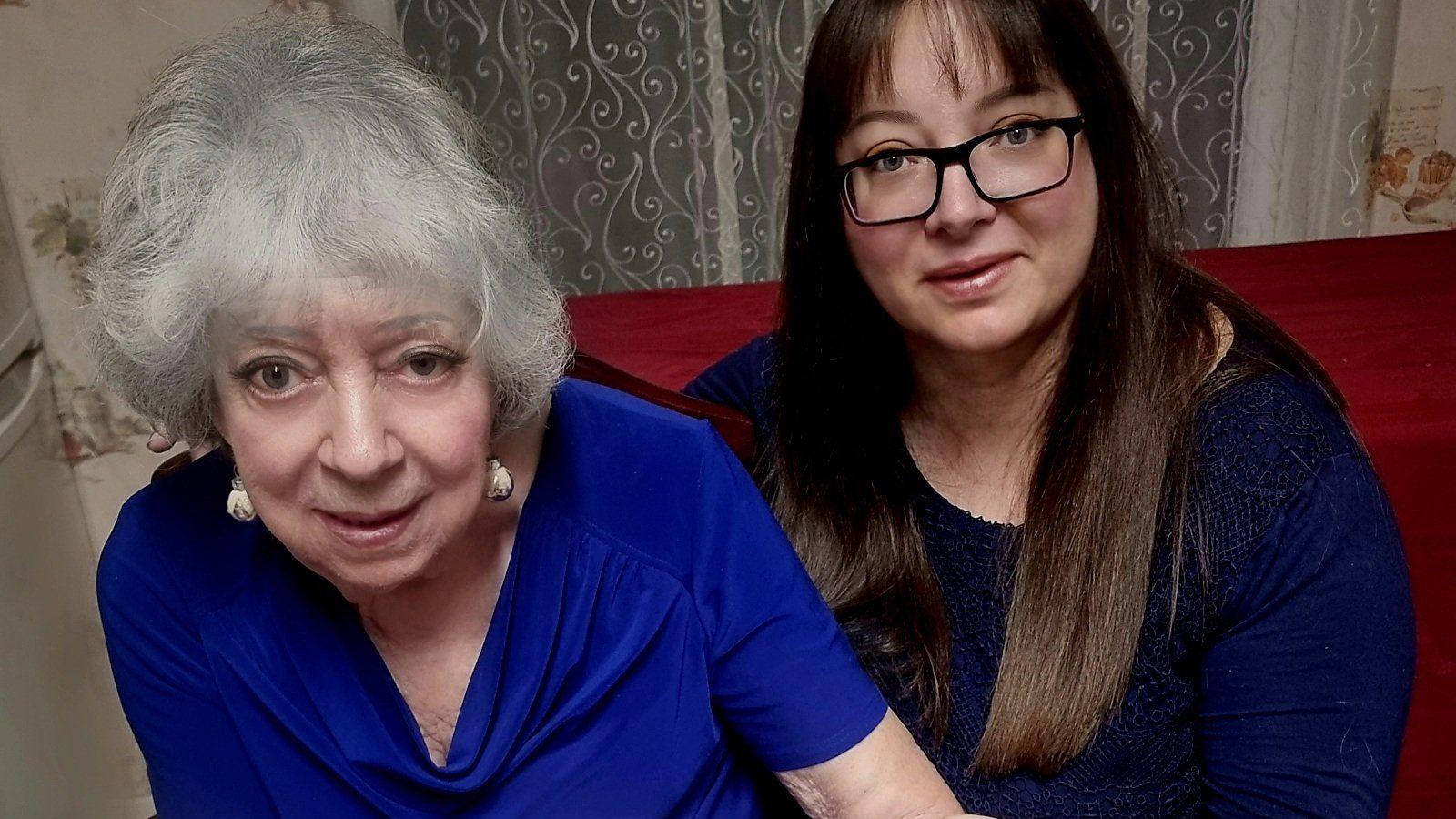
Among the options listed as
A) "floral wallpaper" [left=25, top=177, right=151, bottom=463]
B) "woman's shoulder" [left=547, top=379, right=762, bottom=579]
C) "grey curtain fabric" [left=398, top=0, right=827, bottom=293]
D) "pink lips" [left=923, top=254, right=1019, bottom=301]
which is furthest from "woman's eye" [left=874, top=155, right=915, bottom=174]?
"grey curtain fabric" [left=398, top=0, right=827, bottom=293]

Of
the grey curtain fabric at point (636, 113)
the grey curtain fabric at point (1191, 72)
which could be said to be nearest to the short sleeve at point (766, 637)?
the grey curtain fabric at point (636, 113)

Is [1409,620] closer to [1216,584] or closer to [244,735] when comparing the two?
[1216,584]

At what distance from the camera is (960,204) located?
1050 mm

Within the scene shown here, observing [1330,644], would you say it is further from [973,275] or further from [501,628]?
[501,628]

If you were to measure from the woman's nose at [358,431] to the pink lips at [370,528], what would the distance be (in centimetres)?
6

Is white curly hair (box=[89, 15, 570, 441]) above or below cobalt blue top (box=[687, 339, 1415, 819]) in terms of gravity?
above

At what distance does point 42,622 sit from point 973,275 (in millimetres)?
1350

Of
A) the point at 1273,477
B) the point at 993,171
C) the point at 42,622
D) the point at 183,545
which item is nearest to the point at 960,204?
the point at 993,171

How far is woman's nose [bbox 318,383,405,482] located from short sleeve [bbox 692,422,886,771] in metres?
0.29

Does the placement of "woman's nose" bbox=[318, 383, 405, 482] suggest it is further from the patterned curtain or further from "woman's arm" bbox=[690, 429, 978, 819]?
the patterned curtain

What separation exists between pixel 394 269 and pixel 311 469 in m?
0.16

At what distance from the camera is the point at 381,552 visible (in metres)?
0.87

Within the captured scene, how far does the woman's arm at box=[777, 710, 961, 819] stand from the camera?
0.99 m

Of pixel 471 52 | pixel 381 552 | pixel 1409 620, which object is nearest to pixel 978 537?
pixel 1409 620
